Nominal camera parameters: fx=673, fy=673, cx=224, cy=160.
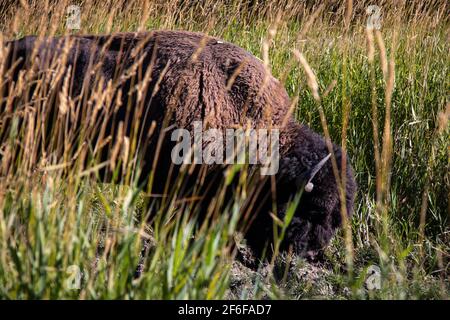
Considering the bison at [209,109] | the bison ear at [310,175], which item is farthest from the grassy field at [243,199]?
the bison ear at [310,175]

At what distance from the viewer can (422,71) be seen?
545cm

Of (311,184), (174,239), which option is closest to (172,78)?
(311,184)

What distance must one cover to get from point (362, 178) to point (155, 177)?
5.81ft

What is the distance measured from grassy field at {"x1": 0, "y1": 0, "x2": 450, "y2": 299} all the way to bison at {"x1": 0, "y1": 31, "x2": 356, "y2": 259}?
0.19 m

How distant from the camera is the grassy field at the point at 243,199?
8.13 feet

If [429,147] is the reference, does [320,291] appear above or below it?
below

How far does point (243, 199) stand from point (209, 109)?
1.33 meters

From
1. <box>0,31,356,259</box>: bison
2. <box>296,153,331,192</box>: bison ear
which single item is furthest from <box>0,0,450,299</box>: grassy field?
<box>296,153,331,192</box>: bison ear

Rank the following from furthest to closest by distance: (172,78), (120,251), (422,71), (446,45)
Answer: (446,45) → (422,71) → (172,78) → (120,251)

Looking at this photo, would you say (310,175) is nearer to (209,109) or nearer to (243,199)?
(209,109)

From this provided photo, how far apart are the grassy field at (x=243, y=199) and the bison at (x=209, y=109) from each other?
7.7 inches

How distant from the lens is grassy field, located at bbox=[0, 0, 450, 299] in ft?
8.13
